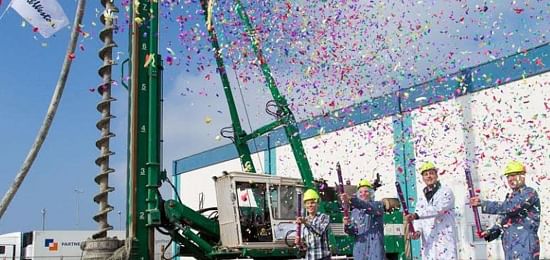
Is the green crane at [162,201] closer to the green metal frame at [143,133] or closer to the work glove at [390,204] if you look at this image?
the green metal frame at [143,133]

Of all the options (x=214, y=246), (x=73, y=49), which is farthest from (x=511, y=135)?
(x=73, y=49)

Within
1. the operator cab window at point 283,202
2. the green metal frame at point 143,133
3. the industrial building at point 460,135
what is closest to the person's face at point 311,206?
the operator cab window at point 283,202

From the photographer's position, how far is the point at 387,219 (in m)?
12.1

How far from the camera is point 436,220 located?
7.57 m

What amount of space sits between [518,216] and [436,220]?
0.92 m

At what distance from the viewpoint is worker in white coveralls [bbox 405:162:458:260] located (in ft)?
24.4

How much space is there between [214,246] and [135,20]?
4.03 meters

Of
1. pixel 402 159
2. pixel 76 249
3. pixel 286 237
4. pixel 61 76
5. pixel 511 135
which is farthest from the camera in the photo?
pixel 76 249

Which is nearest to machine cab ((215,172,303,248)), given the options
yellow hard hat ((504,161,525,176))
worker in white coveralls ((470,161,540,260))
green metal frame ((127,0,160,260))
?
green metal frame ((127,0,160,260))

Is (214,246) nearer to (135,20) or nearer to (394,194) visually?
(135,20)

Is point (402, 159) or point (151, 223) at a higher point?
point (402, 159)

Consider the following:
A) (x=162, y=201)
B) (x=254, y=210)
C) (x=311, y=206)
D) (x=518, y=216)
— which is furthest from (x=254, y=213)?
(x=518, y=216)

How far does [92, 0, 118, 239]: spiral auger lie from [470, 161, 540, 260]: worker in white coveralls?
5.28m

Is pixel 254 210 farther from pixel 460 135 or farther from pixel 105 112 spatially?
pixel 460 135
